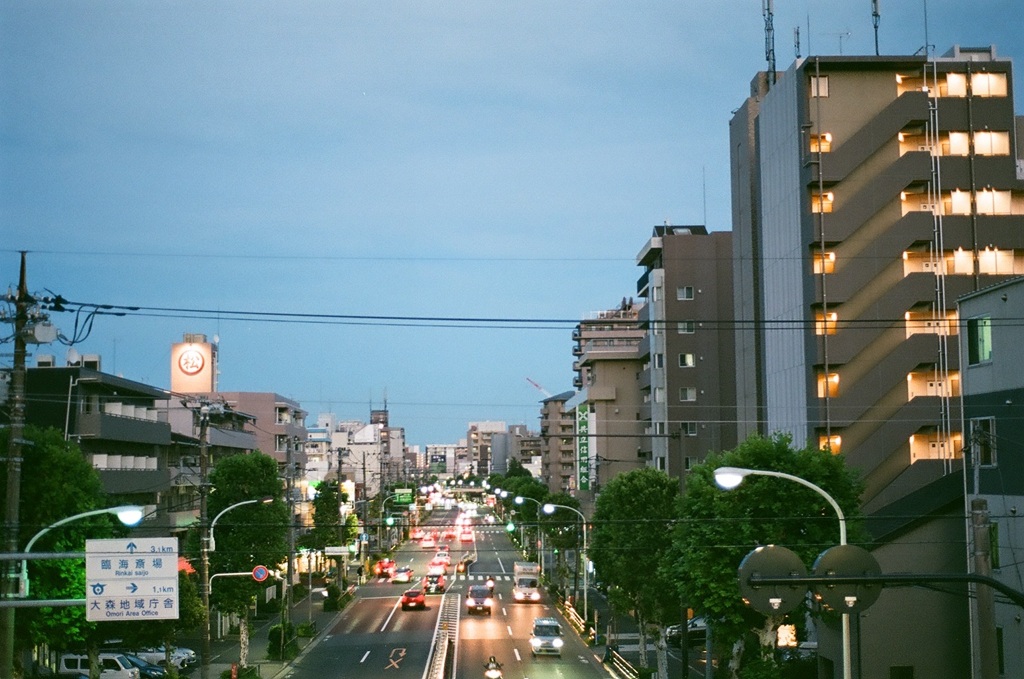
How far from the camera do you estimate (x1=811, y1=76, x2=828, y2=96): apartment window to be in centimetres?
6225

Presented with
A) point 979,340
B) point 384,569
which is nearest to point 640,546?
point 979,340

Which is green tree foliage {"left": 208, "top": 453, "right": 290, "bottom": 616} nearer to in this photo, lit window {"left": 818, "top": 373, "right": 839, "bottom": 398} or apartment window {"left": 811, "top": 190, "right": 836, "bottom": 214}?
lit window {"left": 818, "top": 373, "right": 839, "bottom": 398}

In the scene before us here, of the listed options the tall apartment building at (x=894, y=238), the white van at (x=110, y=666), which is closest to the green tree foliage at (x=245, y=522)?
the white van at (x=110, y=666)

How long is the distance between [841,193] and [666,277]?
28695 mm

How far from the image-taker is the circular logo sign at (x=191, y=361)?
260ft

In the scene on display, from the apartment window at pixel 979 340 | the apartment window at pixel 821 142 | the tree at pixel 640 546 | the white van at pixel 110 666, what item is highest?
the apartment window at pixel 821 142

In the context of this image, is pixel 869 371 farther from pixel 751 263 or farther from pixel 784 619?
pixel 784 619

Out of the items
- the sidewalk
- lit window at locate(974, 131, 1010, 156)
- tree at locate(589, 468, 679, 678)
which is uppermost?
lit window at locate(974, 131, 1010, 156)

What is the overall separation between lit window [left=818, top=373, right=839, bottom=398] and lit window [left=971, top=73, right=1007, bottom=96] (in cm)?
1684

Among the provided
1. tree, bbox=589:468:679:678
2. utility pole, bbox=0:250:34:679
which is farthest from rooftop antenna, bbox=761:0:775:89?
utility pole, bbox=0:250:34:679

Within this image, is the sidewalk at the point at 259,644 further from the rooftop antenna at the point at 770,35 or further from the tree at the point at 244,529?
the rooftop antenna at the point at 770,35

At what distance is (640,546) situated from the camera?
183 ft

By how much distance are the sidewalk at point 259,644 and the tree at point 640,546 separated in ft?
56.6

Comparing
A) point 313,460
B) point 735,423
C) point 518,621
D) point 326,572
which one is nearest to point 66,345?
point 518,621
